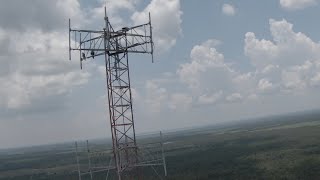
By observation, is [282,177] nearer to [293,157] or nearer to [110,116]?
[293,157]

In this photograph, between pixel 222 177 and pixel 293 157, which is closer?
pixel 222 177

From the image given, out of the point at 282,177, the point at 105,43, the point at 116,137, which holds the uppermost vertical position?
the point at 105,43

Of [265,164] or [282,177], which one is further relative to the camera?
[265,164]

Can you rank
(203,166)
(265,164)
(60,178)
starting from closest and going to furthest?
(265,164) → (203,166) → (60,178)

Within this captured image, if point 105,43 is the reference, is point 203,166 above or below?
below

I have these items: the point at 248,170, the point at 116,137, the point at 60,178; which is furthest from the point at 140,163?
the point at 60,178

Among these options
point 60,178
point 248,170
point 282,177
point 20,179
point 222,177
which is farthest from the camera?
point 20,179

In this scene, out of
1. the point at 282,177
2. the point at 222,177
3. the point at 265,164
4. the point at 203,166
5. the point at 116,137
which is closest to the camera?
the point at 116,137

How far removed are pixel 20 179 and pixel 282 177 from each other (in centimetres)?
10328

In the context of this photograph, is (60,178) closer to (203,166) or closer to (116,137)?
(203,166)

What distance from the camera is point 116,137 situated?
34.9 m

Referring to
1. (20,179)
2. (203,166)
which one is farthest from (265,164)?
(20,179)

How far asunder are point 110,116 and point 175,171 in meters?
101

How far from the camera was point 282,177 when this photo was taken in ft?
331
